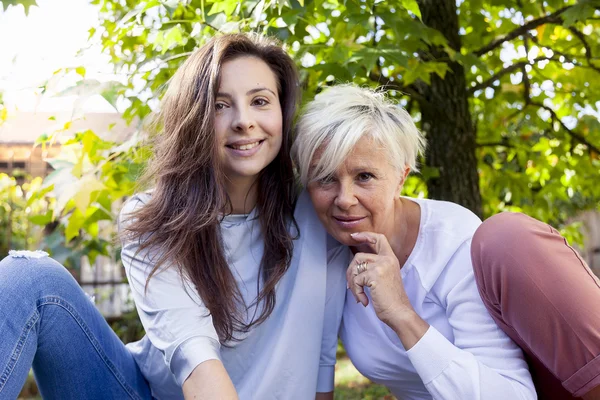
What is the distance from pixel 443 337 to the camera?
1791 millimetres

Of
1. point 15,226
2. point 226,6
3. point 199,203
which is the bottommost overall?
point 15,226

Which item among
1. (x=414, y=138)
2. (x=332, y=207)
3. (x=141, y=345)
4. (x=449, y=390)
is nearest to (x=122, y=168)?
(x=141, y=345)

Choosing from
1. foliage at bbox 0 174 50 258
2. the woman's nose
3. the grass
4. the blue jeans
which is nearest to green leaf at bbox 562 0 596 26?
the woman's nose

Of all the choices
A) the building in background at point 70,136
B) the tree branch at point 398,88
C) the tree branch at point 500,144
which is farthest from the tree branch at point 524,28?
the building in background at point 70,136

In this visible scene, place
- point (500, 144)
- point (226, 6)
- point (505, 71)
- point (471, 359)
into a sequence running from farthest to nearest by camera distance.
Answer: point (500, 144) → point (505, 71) → point (226, 6) → point (471, 359)

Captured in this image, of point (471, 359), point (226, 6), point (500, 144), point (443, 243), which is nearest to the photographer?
point (471, 359)

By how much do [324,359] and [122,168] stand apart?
974 mm

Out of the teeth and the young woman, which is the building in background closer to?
Answer: the young woman

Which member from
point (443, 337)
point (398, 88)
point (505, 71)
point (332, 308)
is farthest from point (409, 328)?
point (505, 71)

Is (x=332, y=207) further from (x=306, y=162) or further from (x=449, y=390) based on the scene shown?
(x=449, y=390)

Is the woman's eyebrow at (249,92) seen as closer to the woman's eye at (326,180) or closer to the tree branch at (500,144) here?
the woman's eye at (326,180)

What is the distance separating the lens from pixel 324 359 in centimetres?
227

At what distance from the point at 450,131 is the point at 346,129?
1301 millimetres

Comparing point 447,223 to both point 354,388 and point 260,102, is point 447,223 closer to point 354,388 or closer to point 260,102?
point 260,102
